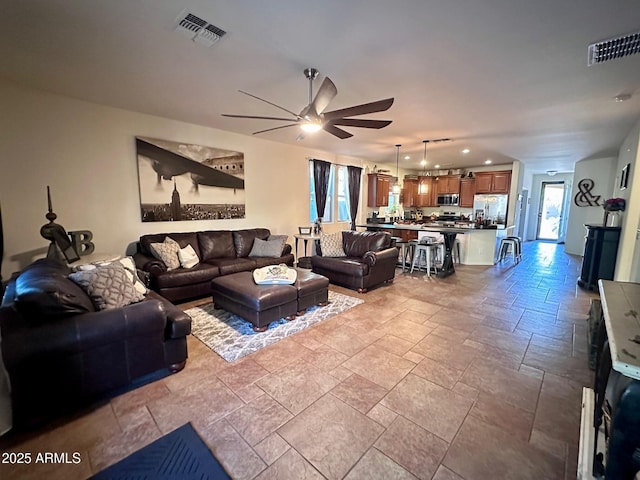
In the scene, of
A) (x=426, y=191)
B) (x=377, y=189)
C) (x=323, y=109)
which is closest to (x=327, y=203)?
(x=377, y=189)

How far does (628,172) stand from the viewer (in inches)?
168

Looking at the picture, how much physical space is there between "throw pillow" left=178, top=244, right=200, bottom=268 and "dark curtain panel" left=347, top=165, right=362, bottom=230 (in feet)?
14.9

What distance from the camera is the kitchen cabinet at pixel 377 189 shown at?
8.02m

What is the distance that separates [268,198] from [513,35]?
4.55m

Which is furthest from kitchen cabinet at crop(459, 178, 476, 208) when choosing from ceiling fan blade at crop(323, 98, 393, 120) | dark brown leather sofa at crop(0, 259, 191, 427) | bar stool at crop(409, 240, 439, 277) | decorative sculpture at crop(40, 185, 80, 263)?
decorative sculpture at crop(40, 185, 80, 263)

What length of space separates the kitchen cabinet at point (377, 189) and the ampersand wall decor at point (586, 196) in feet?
17.1

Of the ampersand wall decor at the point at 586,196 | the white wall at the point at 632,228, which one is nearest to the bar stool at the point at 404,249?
the white wall at the point at 632,228

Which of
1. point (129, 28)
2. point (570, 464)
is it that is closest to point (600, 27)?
point (570, 464)

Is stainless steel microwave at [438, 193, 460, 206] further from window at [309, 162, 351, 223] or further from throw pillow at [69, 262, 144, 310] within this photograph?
throw pillow at [69, 262, 144, 310]

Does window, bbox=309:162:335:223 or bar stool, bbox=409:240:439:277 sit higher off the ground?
window, bbox=309:162:335:223

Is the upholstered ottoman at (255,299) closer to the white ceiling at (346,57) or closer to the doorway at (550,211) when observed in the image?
the white ceiling at (346,57)

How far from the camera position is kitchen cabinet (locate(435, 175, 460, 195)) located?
888 centimetres

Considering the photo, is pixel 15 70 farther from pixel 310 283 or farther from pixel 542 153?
pixel 542 153

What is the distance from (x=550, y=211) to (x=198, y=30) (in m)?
13.0
